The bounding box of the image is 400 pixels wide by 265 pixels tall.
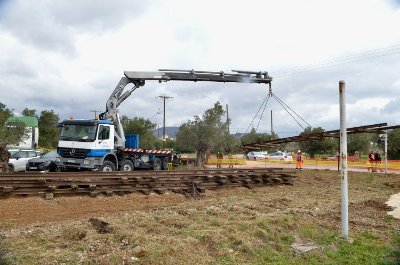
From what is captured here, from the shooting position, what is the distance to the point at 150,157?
84.1 ft

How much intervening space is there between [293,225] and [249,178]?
10.8 metres

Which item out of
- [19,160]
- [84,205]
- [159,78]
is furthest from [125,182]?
[19,160]

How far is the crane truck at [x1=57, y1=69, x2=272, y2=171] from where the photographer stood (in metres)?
20.1

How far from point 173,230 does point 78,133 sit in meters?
13.6

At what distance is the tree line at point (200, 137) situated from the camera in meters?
42.2

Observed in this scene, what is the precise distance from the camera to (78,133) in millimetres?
20422

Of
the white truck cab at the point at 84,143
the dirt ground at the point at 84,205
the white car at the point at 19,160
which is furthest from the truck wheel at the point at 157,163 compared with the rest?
the dirt ground at the point at 84,205

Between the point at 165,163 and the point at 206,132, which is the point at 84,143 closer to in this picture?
the point at 165,163

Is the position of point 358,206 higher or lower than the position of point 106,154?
lower

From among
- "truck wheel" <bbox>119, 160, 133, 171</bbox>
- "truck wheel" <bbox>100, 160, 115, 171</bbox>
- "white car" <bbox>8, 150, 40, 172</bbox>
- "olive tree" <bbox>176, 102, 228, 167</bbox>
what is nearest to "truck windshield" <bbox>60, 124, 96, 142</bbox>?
"truck wheel" <bbox>100, 160, 115, 171</bbox>

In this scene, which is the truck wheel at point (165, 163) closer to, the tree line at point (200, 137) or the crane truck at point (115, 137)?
the crane truck at point (115, 137)

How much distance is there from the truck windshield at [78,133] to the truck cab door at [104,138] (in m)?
0.32

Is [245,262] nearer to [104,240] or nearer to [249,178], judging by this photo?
[104,240]

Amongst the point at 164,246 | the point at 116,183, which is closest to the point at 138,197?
the point at 116,183
